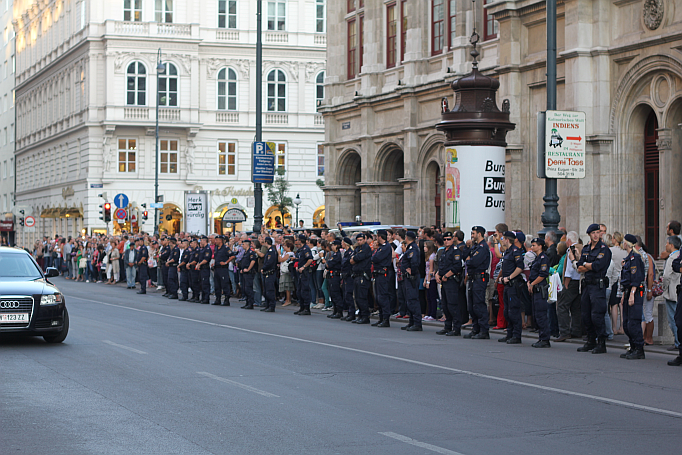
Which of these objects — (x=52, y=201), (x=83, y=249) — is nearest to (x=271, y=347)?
(x=83, y=249)

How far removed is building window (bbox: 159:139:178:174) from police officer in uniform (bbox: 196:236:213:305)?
122 feet

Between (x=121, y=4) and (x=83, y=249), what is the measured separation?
2509cm

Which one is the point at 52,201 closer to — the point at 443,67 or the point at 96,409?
the point at 443,67

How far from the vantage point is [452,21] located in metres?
33.1

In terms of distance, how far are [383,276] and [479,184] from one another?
3.26 metres

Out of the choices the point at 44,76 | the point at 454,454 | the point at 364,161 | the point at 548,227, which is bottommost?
the point at 454,454

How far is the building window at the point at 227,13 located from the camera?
2594 inches

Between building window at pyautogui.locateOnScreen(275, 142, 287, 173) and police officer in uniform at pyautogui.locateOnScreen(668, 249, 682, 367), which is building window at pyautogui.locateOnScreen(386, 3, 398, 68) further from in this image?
building window at pyautogui.locateOnScreen(275, 142, 287, 173)

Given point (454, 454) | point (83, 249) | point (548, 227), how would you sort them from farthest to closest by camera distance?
point (83, 249), point (548, 227), point (454, 454)

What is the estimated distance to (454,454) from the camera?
7.74m

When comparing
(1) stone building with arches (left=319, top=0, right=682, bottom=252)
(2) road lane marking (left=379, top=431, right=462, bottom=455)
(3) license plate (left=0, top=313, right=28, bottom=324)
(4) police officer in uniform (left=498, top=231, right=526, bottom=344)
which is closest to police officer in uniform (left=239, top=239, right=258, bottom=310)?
(1) stone building with arches (left=319, top=0, right=682, bottom=252)

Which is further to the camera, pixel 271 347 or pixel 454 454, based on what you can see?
pixel 271 347

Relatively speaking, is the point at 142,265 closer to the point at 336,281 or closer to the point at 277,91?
the point at 336,281

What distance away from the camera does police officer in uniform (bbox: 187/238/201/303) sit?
28312mm
